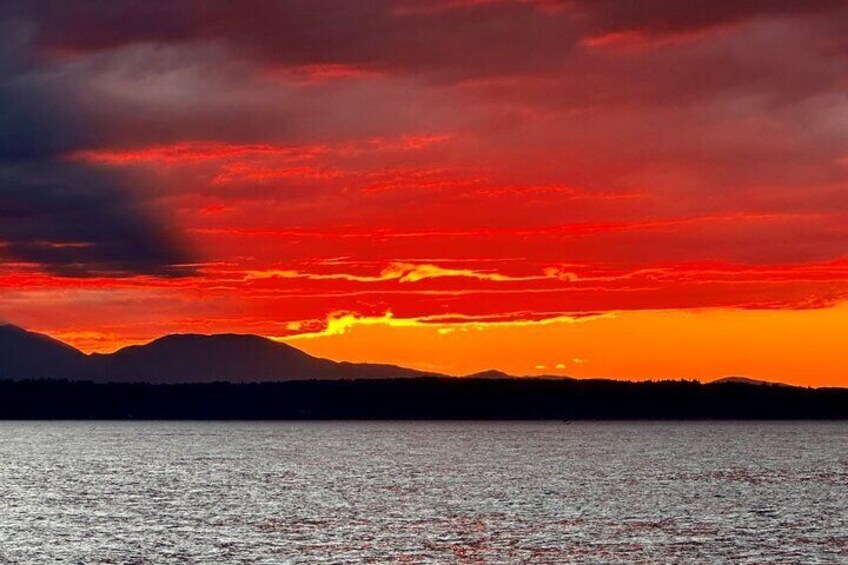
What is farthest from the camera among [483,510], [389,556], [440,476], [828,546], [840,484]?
[440,476]

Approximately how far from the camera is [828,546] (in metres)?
98.9

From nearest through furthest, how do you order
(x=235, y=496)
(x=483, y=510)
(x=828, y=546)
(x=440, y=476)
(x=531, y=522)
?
(x=828, y=546) < (x=531, y=522) < (x=483, y=510) < (x=235, y=496) < (x=440, y=476)

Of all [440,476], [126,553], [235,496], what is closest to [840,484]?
[440,476]

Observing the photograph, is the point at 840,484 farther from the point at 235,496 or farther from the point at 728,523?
the point at 235,496

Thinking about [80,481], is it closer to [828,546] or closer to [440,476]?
[440,476]

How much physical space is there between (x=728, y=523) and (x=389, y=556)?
38.3m

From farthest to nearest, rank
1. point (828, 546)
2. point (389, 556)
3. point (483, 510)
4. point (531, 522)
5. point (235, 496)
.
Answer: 1. point (235, 496)
2. point (483, 510)
3. point (531, 522)
4. point (828, 546)
5. point (389, 556)

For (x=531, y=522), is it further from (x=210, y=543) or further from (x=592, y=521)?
(x=210, y=543)

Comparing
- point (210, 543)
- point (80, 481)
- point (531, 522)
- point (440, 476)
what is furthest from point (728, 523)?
point (80, 481)

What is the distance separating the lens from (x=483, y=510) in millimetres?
128875

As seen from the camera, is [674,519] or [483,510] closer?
[674,519]

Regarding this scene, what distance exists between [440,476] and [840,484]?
181ft

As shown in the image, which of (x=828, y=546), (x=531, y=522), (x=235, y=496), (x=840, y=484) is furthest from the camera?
(x=840, y=484)

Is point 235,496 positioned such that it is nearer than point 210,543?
No
